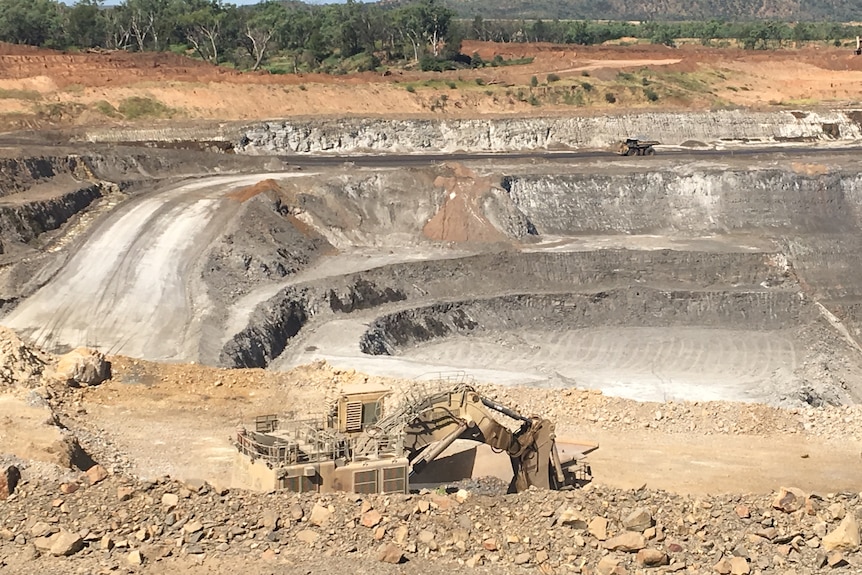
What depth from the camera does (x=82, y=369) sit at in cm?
3116

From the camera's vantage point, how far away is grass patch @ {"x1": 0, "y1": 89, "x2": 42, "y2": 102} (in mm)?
71625

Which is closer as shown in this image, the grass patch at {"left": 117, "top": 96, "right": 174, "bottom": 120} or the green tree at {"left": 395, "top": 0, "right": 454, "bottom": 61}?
the grass patch at {"left": 117, "top": 96, "right": 174, "bottom": 120}

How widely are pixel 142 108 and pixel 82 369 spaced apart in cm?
4575

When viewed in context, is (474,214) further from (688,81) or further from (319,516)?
(688,81)

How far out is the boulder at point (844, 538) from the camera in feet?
59.7

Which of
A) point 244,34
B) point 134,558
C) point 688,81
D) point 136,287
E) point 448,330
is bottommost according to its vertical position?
point 448,330

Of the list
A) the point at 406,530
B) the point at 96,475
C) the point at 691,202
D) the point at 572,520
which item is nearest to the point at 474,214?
the point at 691,202

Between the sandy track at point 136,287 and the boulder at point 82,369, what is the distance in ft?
15.8

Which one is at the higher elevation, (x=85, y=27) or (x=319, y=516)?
(x=85, y=27)

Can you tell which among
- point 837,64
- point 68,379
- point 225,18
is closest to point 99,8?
point 225,18

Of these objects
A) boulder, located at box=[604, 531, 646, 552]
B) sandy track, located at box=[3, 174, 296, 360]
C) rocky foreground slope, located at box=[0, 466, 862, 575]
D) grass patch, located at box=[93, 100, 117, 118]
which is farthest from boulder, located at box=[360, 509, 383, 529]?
grass patch, located at box=[93, 100, 117, 118]

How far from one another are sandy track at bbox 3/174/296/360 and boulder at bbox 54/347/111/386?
482cm

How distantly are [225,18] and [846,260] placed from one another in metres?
69.5

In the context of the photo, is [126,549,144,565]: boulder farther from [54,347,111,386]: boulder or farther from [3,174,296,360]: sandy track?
[3,174,296,360]: sandy track
